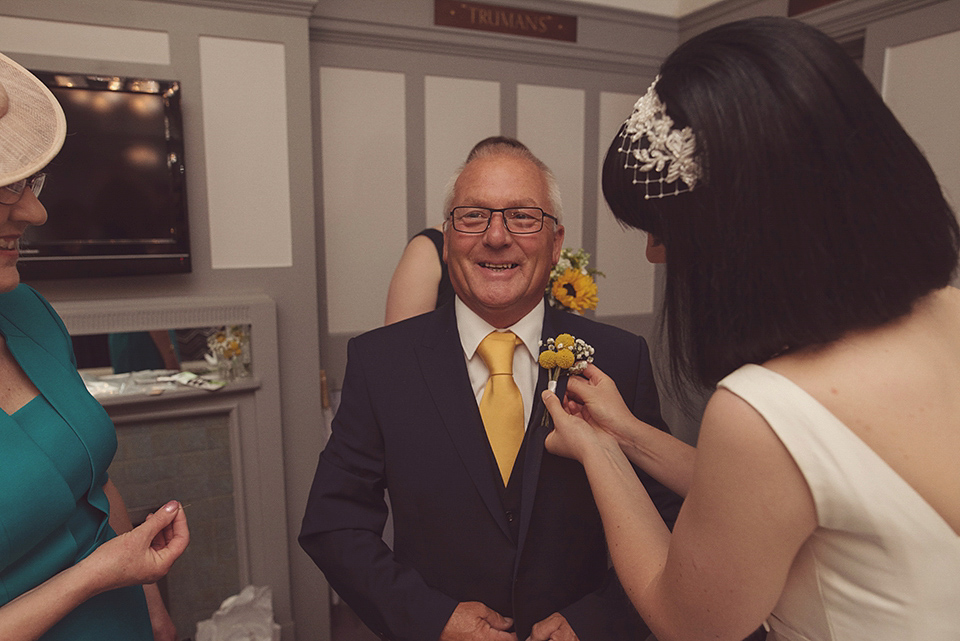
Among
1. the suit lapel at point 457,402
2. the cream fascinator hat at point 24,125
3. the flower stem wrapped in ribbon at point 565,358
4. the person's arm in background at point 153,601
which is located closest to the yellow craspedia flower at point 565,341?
the flower stem wrapped in ribbon at point 565,358

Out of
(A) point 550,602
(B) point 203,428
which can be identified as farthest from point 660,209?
(B) point 203,428

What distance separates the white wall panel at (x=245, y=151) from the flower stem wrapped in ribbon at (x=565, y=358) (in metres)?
1.95

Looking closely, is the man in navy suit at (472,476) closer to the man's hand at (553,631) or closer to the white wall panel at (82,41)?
the man's hand at (553,631)

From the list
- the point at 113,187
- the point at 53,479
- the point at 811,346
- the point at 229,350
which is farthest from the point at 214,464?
the point at 811,346

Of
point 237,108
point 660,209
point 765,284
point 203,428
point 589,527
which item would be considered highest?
point 237,108

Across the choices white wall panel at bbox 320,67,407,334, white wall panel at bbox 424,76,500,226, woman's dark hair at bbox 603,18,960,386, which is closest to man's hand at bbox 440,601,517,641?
woman's dark hair at bbox 603,18,960,386

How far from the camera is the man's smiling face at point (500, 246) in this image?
1.40 meters

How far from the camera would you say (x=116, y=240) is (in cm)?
252

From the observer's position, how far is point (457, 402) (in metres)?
1.38

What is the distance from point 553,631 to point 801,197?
3.29 feet

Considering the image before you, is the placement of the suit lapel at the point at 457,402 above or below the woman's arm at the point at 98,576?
above

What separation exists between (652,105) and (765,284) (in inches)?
13.4

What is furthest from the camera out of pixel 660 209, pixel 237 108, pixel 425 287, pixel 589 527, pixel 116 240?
pixel 237 108

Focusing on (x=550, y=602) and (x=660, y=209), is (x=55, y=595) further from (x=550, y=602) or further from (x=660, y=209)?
(x=660, y=209)
